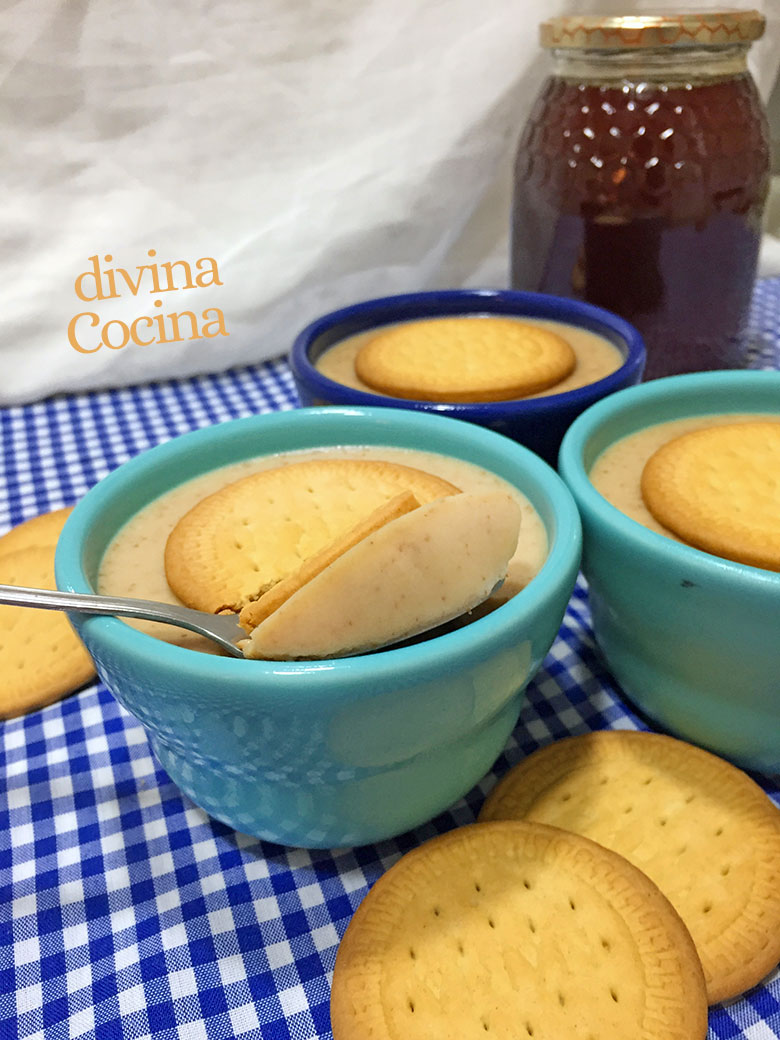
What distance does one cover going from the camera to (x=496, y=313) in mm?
938

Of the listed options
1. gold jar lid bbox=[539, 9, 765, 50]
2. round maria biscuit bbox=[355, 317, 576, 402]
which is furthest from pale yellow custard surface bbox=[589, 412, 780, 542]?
gold jar lid bbox=[539, 9, 765, 50]

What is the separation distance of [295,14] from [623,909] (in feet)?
3.60

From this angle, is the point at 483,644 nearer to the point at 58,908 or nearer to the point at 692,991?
the point at 692,991

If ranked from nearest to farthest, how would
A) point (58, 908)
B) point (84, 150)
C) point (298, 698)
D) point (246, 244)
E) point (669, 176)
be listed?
point (298, 698), point (58, 908), point (669, 176), point (84, 150), point (246, 244)

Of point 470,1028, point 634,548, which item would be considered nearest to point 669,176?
point 634,548

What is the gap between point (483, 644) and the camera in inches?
16.5

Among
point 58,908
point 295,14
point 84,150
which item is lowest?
point 58,908

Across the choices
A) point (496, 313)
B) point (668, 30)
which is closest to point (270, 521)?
point (496, 313)

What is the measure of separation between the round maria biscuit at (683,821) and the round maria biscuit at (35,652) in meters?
0.35

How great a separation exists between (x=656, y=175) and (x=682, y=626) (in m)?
0.55

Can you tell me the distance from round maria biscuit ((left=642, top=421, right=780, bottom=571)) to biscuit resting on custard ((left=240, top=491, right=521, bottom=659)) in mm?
152

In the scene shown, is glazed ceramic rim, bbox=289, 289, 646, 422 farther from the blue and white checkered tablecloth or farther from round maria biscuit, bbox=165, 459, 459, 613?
the blue and white checkered tablecloth

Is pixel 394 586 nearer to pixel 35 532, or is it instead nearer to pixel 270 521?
pixel 270 521

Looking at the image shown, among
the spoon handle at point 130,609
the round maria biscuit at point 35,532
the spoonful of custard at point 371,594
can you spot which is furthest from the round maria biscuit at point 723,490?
the round maria biscuit at point 35,532
